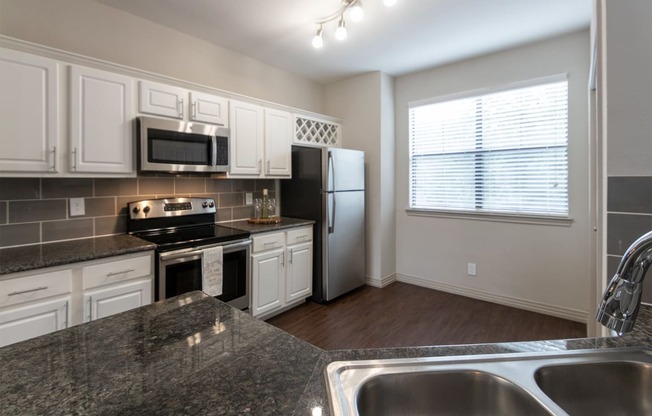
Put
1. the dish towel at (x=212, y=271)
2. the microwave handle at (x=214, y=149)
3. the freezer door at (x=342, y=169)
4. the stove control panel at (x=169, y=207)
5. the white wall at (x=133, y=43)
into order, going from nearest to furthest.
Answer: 1. the white wall at (x=133, y=43)
2. the dish towel at (x=212, y=271)
3. the stove control panel at (x=169, y=207)
4. the microwave handle at (x=214, y=149)
5. the freezer door at (x=342, y=169)

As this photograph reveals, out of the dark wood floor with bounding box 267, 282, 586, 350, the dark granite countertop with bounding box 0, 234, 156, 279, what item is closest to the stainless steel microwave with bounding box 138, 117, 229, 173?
the dark granite countertop with bounding box 0, 234, 156, 279

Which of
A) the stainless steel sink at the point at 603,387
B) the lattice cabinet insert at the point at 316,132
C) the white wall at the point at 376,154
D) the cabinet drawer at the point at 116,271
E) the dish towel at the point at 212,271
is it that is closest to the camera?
the stainless steel sink at the point at 603,387

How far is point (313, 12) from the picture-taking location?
2520mm

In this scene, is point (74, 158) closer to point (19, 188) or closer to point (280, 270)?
point (19, 188)

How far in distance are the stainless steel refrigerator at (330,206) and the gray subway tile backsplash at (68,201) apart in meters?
1.01

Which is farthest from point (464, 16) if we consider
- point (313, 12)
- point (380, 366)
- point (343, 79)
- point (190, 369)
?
point (190, 369)

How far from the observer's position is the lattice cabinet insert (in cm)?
353

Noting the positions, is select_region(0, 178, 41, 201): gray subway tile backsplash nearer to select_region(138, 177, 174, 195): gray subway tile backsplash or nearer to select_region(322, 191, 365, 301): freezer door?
select_region(138, 177, 174, 195): gray subway tile backsplash

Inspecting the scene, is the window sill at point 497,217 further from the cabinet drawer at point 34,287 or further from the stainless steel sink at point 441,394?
the cabinet drawer at point 34,287

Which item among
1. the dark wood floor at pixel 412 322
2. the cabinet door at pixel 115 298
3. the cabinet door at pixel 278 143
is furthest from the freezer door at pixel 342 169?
the cabinet door at pixel 115 298

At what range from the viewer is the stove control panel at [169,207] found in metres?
2.49

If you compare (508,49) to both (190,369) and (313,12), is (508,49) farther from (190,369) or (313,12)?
(190,369)

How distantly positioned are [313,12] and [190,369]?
266 centimetres

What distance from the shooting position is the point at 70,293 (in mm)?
1788
